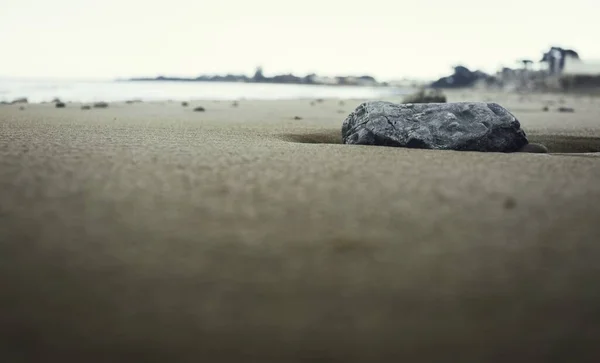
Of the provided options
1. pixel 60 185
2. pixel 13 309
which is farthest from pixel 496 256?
pixel 60 185

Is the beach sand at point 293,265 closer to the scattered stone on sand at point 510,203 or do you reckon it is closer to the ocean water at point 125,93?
the scattered stone on sand at point 510,203

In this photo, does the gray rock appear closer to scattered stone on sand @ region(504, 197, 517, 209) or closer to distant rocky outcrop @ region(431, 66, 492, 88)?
scattered stone on sand @ region(504, 197, 517, 209)

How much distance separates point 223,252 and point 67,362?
527 mm

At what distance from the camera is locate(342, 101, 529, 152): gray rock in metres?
3.73

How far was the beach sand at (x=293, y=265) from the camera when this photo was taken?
1101 mm

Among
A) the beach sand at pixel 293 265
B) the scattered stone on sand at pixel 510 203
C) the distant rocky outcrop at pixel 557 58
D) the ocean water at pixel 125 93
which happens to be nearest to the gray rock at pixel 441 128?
the beach sand at pixel 293 265

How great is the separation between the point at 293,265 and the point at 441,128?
279 cm

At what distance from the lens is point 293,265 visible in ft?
4.53

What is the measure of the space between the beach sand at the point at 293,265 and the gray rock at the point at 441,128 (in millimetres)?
1497

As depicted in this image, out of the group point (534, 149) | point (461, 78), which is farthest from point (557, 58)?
point (534, 149)

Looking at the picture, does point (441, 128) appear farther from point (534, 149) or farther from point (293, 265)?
point (293, 265)

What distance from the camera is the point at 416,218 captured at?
170cm

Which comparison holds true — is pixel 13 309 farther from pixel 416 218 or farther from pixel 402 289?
pixel 416 218

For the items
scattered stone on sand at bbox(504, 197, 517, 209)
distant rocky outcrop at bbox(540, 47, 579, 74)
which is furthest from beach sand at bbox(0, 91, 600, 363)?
distant rocky outcrop at bbox(540, 47, 579, 74)
